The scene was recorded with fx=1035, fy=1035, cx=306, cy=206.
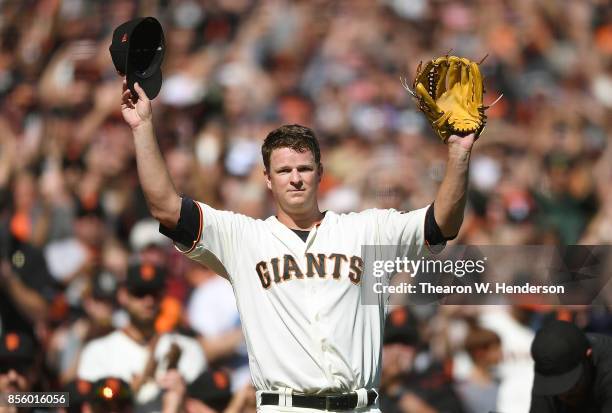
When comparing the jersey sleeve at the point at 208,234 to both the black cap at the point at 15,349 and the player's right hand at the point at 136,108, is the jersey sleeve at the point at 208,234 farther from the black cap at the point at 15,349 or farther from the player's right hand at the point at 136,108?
the black cap at the point at 15,349

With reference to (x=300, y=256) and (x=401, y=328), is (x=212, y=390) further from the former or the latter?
(x=300, y=256)

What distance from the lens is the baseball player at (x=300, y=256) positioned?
361cm

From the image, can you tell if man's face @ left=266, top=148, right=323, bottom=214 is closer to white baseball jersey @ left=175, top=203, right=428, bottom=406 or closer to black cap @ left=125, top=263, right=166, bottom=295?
white baseball jersey @ left=175, top=203, right=428, bottom=406

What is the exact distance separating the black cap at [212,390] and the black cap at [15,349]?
95 centimetres

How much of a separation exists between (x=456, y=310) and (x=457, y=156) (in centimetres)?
268

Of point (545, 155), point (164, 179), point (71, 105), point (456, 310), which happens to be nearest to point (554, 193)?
point (545, 155)

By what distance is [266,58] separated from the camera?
341 inches

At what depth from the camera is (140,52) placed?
3861 mm

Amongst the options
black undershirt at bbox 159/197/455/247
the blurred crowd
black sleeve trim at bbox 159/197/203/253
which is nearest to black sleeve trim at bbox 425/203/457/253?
black undershirt at bbox 159/197/455/247

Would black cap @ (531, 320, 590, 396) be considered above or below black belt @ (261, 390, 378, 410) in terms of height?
above

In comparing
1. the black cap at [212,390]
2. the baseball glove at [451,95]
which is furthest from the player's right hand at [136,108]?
the black cap at [212,390]

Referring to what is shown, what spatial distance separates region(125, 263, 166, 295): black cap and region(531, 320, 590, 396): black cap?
2.37 metres

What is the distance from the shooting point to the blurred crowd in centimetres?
575

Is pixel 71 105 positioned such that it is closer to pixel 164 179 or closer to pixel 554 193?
pixel 554 193
